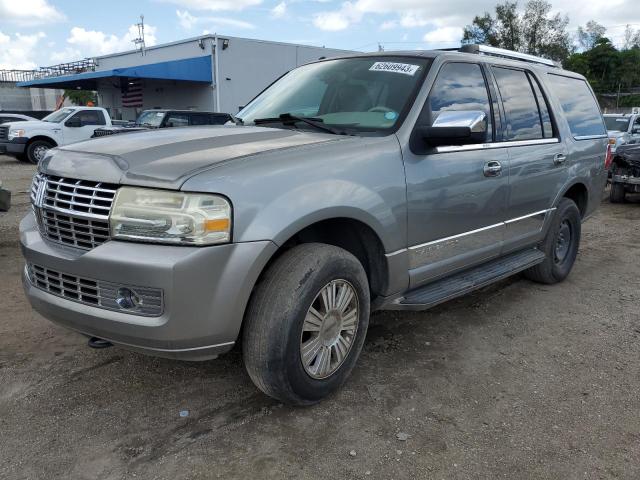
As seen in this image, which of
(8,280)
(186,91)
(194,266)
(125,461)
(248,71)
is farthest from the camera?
(186,91)

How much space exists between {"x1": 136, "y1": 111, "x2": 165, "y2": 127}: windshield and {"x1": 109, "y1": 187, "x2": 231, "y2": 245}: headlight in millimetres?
12285

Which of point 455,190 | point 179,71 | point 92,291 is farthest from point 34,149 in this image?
point 455,190

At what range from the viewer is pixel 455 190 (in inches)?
134

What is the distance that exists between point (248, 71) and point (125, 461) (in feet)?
75.8

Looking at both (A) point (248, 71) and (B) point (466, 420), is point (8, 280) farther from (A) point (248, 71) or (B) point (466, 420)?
(A) point (248, 71)

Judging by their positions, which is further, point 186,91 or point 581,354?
point 186,91

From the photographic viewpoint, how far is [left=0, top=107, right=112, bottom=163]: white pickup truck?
612 inches

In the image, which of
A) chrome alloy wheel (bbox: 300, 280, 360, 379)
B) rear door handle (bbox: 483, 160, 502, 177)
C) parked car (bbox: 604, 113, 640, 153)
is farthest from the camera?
parked car (bbox: 604, 113, 640, 153)

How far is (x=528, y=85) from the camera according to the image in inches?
173

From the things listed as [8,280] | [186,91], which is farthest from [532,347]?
[186,91]

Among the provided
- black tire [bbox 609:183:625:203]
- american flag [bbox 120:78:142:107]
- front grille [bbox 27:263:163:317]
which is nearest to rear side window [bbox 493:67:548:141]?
front grille [bbox 27:263:163:317]

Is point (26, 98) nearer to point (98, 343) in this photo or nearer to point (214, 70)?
point (214, 70)

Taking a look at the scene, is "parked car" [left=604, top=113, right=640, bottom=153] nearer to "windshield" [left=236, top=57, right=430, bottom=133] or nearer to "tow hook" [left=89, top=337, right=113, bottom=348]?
"windshield" [left=236, top=57, right=430, bottom=133]

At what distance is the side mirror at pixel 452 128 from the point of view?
Answer: 3053mm
